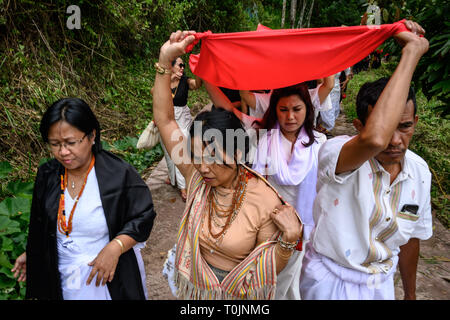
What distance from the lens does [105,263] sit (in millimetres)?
1757

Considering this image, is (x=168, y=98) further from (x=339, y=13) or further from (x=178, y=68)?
(x=339, y=13)

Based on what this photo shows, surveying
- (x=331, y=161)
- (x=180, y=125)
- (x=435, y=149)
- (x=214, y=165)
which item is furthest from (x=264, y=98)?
(x=435, y=149)

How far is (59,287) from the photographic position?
1874mm

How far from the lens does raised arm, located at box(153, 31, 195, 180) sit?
1827mm

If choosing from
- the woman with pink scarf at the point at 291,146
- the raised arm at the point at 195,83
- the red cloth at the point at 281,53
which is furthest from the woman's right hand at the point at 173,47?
the raised arm at the point at 195,83

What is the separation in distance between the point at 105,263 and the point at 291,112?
170 centimetres

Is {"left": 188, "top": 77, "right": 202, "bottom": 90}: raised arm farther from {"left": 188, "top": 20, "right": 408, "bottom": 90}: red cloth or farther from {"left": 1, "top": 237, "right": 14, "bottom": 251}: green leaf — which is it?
{"left": 1, "top": 237, "right": 14, "bottom": 251}: green leaf

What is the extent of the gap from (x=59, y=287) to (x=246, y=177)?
127 centimetres

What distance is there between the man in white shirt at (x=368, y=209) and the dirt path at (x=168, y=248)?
102cm

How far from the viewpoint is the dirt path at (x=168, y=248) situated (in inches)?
119

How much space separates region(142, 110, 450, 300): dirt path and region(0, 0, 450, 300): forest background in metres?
0.65

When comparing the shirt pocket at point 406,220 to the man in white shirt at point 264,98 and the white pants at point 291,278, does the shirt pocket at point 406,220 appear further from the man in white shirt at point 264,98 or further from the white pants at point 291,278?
the man in white shirt at point 264,98

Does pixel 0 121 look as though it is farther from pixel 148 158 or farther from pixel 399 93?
pixel 399 93

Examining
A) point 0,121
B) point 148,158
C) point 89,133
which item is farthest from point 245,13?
point 89,133
